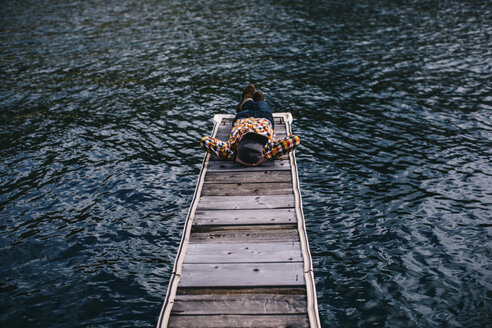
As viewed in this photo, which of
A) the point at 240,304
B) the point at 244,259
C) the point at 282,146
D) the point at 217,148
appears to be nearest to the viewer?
the point at 240,304

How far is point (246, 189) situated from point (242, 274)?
3.05 metres

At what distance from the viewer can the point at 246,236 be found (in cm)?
747

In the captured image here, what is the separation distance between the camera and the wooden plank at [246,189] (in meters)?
9.02

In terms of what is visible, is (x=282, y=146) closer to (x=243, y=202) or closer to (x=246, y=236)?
(x=243, y=202)

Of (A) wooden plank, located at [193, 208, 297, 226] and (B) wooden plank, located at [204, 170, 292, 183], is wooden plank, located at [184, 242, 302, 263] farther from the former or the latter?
(B) wooden plank, located at [204, 170, 292, 183]

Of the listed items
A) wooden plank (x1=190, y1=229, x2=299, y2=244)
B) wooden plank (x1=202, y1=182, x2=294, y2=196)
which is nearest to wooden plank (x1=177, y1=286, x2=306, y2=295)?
wooden plank (x1=190, y1=229, x2=299, y2=244)

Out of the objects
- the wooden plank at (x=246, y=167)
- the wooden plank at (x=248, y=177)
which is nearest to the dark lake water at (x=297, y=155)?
the wooden plank at (x=246, y=167)

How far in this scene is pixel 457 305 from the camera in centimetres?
697

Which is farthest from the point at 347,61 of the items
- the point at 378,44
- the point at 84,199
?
the point at 84,199

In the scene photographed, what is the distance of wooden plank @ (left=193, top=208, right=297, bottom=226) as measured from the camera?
25.8 ft

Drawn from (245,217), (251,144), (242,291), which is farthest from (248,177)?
(242,291)

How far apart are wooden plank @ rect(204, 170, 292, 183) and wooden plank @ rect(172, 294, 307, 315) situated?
3.97 meters

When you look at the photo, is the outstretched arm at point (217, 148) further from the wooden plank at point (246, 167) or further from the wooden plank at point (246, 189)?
the wooden plank at point (246, 189)

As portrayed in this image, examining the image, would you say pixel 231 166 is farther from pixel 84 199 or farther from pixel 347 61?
pixel 347 61
